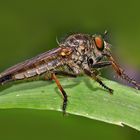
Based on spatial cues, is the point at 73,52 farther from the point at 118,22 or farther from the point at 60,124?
the point at 118,22

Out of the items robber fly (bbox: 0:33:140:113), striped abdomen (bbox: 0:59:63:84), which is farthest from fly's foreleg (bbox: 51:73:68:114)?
striped abdomen (bbox: 0:59:63:84)

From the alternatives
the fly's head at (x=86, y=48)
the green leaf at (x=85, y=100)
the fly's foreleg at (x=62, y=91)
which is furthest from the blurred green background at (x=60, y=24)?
the green leaf at (x=85, y=100)

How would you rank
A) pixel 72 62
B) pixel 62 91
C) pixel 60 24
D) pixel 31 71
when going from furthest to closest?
pixel 60 24 → pixel 72 62 → pixel 31 71 → pixel 62 91

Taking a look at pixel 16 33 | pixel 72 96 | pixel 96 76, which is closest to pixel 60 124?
pixel 96 76

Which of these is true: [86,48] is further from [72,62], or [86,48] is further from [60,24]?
[60,24]

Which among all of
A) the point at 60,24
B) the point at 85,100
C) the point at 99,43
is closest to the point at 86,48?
the point at 99,43

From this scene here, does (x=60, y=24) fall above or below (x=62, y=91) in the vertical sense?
above

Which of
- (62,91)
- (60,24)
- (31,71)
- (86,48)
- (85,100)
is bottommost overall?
(85,100)
